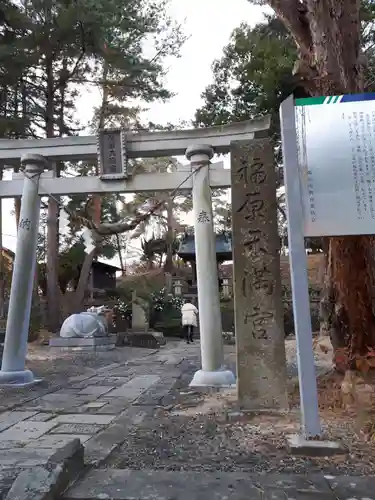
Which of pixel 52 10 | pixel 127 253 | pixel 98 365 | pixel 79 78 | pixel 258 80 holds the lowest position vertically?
pixel 98 365

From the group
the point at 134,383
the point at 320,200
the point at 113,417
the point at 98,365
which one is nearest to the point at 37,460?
the point at 113,417

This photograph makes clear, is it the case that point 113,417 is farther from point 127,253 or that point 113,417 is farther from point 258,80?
point 127,253

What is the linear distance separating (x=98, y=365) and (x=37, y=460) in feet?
22.1

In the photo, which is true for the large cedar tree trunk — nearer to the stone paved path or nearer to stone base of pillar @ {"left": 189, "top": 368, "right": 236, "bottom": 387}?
stone base of pillar @ {"left": 189, "top": 368, "right": 236, "bottom": 387}

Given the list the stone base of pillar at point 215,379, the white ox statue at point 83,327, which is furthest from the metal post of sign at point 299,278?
the white ox statue at point 83,327

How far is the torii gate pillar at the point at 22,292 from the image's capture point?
23.0 feet

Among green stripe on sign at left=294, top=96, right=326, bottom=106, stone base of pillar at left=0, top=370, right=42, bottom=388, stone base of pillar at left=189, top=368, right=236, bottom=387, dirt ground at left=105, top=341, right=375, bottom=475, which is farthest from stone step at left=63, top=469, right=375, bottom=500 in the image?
stone base of pillar at left=0, top=370, right=42, bottom=388

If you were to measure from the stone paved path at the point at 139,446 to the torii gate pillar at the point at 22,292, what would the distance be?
53 centimetres

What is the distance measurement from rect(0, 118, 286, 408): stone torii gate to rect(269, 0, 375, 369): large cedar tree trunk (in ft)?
3.13

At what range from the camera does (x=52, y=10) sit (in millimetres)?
15359

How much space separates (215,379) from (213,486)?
3.71 m

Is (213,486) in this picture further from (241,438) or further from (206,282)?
(206,282)

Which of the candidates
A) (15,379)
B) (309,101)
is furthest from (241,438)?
(15,379)

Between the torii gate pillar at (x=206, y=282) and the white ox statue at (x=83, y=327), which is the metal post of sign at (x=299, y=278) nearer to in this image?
the torii gate pillar at (x=206, y=282)
